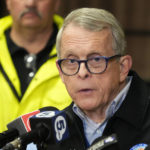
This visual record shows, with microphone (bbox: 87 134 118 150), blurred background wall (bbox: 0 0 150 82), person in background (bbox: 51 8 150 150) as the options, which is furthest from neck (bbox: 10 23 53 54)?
blurred background wall (bbox: 0 0 150 82)

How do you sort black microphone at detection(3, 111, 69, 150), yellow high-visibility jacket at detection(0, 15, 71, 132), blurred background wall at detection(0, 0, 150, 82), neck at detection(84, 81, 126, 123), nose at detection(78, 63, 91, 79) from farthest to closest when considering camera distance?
blurred background wall at detection(0, 0, 150, 82) → yellow high-visibility jacket at detection(0, 15, 71, 132) → neck at detection(84, 81, 126, 123) → nose at detection(78, 63, 91, 79) → black microphone at detection(3, 111, 69, 150)

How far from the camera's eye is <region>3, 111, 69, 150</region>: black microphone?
1.75 m

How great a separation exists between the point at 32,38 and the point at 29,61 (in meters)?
0.21

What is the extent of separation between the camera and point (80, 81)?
2.28 m

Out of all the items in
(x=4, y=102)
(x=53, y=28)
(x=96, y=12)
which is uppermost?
(x=96, y=12)

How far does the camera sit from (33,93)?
3.41m

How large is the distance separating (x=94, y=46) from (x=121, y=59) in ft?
0.65

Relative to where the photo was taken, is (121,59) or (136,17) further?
(136,17)

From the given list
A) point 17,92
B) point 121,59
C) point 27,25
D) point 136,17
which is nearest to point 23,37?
point 27,25

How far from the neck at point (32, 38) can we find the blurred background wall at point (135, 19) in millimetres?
2323

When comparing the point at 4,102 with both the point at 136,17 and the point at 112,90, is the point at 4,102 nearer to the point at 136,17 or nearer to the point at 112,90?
the point at 112,90

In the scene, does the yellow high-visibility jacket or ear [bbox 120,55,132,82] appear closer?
ear [bbox 120,55,132,82]

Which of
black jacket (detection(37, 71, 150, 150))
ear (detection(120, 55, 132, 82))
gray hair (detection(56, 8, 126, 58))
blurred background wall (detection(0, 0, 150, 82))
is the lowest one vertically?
blurred background wall (detection(0, 0, 150, 82))

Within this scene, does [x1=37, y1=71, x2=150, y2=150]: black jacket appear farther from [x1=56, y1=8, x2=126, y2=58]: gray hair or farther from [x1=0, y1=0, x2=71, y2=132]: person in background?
[x1=0, y1=0, x2=71, y2=132]: person in background
